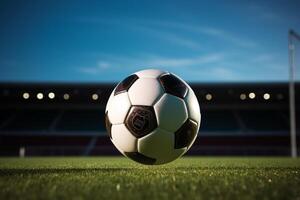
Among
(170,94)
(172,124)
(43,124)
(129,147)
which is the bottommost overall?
(43,124)

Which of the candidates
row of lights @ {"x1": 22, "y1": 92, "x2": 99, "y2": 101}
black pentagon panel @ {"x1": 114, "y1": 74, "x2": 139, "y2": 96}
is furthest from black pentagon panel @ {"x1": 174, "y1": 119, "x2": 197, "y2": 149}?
row of lights @ {"x1": 22, "y1": 92, "x2": 99, "y2": 101}

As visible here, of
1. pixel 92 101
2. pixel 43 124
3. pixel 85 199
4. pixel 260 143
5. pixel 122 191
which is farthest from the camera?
pixel 92 101

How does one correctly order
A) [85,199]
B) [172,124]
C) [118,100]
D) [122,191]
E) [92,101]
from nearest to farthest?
[85,199], [122,191], [172,124], [118,100], [92,101]

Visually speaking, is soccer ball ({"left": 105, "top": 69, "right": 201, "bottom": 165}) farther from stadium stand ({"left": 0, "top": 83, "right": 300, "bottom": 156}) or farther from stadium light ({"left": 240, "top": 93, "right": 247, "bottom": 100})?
stadium light ({"left": 240, "top": 93, "right": 247, "bottom": 100})

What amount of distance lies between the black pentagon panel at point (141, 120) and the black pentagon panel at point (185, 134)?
1.15ft

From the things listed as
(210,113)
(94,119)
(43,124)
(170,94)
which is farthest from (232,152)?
(170,94)

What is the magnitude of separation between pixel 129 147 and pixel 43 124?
86.2 feet

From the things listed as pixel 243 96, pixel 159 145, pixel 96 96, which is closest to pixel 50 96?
pixel 96 96

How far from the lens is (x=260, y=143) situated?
90.0ft

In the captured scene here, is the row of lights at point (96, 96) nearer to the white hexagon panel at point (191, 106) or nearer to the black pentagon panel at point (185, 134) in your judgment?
the white hexagon panel at point (191, 106)

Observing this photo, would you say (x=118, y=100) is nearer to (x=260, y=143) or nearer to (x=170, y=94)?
(x=170, y=94)

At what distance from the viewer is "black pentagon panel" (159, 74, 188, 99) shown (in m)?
4.66

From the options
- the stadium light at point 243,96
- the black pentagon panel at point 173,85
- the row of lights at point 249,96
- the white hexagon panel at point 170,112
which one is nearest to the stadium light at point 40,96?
the row of lights at point 249,96

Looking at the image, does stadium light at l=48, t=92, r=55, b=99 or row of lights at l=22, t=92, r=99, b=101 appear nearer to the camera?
stadium light at l=48, t=92, r=55, b=99
